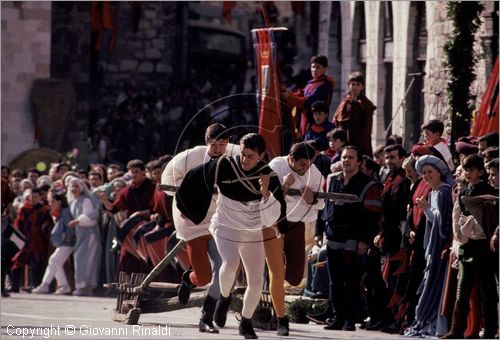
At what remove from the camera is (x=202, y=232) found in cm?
1762

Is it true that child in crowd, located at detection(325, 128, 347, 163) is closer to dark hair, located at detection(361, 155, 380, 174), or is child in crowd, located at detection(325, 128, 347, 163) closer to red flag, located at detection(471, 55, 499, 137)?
dark hair, located at detection(361, 155, 380, 174)

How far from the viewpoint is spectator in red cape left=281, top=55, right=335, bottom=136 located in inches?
826

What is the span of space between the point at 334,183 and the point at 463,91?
3677mm

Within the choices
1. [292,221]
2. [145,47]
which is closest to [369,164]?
[292,221]

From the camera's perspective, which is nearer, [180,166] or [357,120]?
[180,166]

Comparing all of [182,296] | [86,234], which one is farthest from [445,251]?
[86,234]

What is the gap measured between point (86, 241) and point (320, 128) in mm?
5154

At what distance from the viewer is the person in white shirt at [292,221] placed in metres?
16.9

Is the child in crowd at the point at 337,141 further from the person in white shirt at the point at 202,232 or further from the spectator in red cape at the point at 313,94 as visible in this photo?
the person in white shirt at the point at 202,232

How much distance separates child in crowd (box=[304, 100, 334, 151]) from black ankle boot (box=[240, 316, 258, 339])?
180 inches

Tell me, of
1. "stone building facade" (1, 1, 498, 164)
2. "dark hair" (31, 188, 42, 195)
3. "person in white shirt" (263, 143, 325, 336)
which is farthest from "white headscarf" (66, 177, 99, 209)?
"person in white shirt" (263, 143, 325, 336)

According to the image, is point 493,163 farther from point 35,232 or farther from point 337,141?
point 35,232

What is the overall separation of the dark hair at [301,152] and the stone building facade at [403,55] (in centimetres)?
555

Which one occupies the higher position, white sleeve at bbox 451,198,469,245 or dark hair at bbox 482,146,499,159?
dark hair at bbox 482,146,499,159
